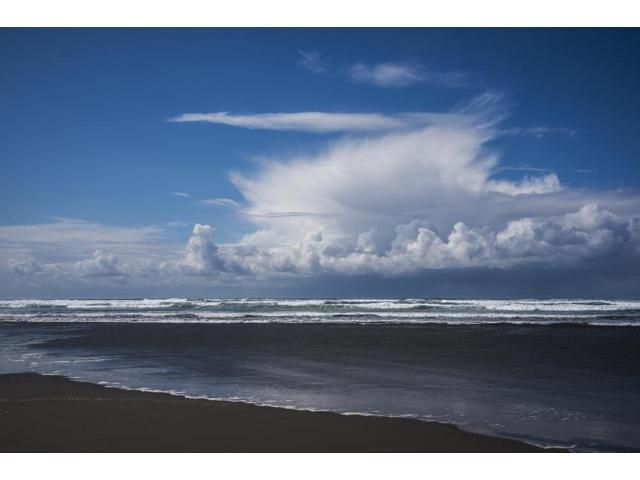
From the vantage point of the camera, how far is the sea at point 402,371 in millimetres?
7398

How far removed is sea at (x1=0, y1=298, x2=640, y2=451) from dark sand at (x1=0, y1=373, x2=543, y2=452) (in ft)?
1.87

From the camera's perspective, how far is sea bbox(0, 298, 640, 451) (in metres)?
7.40

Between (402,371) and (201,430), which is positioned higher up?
(201,430)

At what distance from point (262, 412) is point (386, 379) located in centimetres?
375

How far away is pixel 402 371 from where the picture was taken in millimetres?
11320

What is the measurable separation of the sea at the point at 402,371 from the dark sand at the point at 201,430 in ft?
Answer: 1.87

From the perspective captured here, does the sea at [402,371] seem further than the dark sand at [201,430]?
Yes

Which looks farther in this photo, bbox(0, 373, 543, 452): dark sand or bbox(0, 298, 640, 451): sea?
bbox(0, 298, 640, 451): sea

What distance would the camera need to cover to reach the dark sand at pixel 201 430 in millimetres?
5957

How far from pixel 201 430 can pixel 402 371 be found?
6040 millimetres

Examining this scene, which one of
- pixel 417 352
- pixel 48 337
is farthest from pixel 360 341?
pixel 48 337

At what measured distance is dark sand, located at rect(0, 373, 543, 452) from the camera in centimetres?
596

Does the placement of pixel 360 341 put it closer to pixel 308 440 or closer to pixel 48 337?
pixel 308 440

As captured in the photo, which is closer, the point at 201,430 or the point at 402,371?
the point at 201,430
